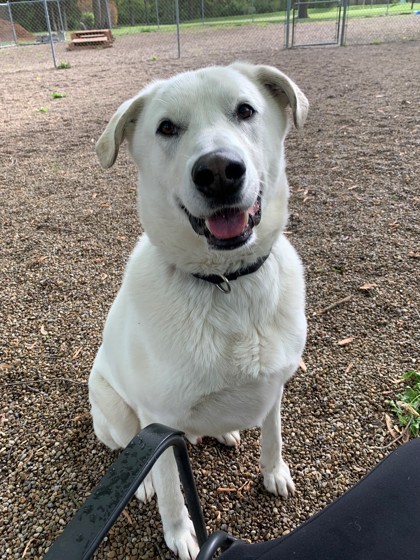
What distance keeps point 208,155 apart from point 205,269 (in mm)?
451

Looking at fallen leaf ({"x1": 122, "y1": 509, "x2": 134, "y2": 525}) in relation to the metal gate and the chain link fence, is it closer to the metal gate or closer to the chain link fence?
the metal gate

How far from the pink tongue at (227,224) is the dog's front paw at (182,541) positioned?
1.23m

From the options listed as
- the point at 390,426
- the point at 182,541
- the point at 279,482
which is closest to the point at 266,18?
the point at 390,426

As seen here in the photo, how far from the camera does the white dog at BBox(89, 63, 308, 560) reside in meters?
1.55

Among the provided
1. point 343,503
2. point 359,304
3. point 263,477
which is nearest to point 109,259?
point 359,304

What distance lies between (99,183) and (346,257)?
3048mm

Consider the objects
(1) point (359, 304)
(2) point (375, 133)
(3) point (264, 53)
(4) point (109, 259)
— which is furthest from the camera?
(3) point (264, 53)

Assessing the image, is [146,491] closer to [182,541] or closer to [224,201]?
[182,541]

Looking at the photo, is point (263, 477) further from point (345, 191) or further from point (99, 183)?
point (99, 183)

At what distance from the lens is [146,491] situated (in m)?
2.06

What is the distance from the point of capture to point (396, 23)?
18.7 meters

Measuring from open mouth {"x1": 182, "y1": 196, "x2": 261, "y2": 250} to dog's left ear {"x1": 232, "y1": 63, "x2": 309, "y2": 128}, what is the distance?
1.64 feet

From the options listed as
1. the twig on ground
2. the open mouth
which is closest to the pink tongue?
the open mouth

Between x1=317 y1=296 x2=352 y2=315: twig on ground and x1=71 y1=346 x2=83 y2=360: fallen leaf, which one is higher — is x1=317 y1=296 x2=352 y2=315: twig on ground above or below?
above
